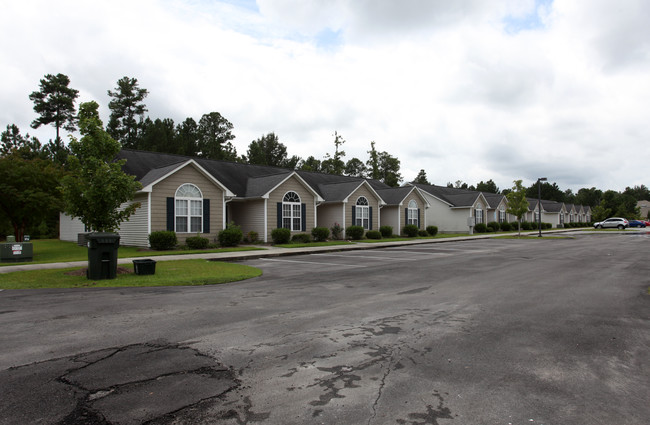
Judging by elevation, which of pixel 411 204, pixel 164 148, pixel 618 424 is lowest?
pixel 618 424

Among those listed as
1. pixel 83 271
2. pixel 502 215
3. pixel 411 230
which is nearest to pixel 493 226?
pixel 502 215

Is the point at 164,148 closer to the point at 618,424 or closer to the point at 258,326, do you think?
the point at 258,326

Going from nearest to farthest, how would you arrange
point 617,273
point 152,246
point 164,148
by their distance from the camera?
1. point 617,273
2. point 152,246
3. point 164,148

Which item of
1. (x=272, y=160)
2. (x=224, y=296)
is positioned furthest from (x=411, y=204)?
(x=272, y=160)

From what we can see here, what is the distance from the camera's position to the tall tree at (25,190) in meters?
21.5

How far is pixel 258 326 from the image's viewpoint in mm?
6594

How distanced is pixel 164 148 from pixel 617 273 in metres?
49.2

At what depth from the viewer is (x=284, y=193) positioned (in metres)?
27.5

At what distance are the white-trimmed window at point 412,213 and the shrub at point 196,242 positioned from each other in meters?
20.8

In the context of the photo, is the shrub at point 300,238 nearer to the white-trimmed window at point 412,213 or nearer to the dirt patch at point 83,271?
the white-trimmed window at point 412,213

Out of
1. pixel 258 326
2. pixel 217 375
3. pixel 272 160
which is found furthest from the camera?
pixel 272 160

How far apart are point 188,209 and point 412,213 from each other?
21.7 meters

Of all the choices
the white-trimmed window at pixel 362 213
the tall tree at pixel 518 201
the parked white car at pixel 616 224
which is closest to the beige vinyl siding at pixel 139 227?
the white-trimmed window at pixel 362 213

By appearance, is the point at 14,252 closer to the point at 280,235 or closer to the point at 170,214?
the point at 170,214
